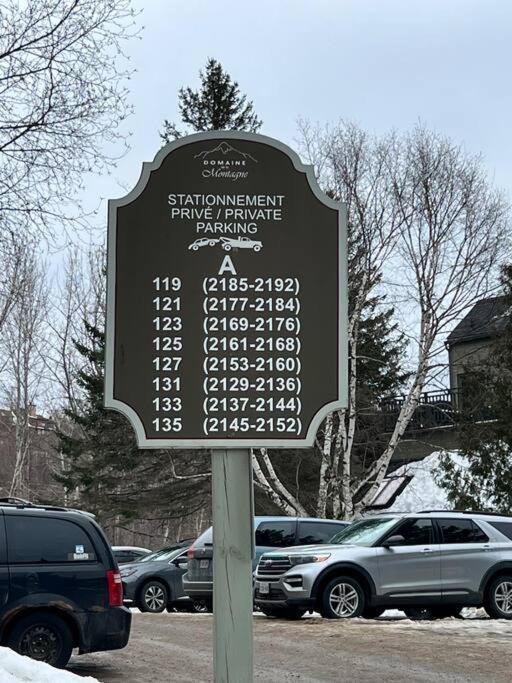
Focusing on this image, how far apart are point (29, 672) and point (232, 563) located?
186cm

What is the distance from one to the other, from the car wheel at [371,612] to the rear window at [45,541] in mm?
6398

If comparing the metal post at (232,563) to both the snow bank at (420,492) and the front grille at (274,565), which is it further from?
the snow bank at (420,492)

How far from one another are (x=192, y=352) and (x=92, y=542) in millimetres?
4585

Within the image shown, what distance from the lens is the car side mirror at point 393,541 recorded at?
52.2 feet

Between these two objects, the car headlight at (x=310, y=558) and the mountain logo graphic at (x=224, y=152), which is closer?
the mountain logo graphic at (x=224, y=152)

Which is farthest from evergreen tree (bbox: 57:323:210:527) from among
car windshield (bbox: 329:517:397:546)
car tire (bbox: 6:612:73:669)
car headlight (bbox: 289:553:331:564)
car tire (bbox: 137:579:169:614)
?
car tire (bbox: 6:612:73:669)

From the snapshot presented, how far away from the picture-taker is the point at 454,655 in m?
12.1

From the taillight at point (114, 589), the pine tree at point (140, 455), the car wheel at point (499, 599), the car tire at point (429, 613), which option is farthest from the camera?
the pine tree at point (140, 455)

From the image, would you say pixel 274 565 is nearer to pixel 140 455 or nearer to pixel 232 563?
pixel 232 563

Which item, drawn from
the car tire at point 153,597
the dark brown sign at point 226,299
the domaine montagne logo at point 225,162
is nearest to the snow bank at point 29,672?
the dark brown sign at point 226,299

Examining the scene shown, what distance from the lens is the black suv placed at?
10133 millimetres

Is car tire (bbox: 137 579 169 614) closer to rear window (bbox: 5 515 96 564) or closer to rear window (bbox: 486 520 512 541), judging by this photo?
rear window (bbox: 486 520 512 541)

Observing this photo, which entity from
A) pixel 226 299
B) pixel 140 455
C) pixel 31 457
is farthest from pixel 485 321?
pixel 31 457

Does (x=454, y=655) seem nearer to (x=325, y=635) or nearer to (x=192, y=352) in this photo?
(x=325, y=635)
